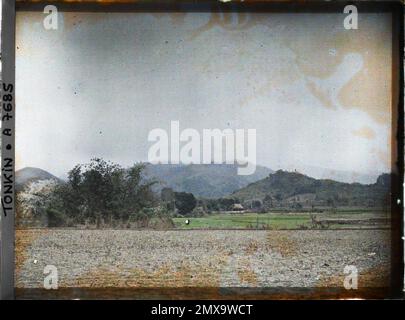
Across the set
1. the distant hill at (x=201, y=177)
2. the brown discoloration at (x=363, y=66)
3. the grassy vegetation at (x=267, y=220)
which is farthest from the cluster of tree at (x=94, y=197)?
the brown discoloration at (x=363, y=66)

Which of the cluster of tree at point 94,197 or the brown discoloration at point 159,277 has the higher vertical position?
the cluster of tree at point 94,197

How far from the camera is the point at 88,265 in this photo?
19.9ft

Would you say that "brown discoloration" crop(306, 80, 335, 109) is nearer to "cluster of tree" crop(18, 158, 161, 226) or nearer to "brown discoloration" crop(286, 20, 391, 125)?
"brown discoloration" crop(286, 20, 391, 125)

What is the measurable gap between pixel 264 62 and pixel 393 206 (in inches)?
58.1

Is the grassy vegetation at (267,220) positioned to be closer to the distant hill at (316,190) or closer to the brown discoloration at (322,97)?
the distant hill at (316,190)

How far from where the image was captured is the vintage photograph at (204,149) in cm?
602

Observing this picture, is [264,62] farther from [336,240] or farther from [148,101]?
[336,240]

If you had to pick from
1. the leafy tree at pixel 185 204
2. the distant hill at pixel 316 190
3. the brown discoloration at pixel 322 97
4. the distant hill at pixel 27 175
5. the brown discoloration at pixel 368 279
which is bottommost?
the brown discoloration at pixel 368 279

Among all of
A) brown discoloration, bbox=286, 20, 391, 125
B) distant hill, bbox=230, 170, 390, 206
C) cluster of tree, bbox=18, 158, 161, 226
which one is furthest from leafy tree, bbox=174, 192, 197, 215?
brown discoloration, bbox=286, 20, 391, 125

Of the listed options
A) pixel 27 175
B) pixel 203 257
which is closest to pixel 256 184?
pixel 203 257

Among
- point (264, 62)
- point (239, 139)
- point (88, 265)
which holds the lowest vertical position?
point (88, 265)

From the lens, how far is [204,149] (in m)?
6.04

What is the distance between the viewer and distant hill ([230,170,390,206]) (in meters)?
6.03

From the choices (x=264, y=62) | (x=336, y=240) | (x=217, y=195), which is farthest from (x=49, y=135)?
(x=336, y=240)
